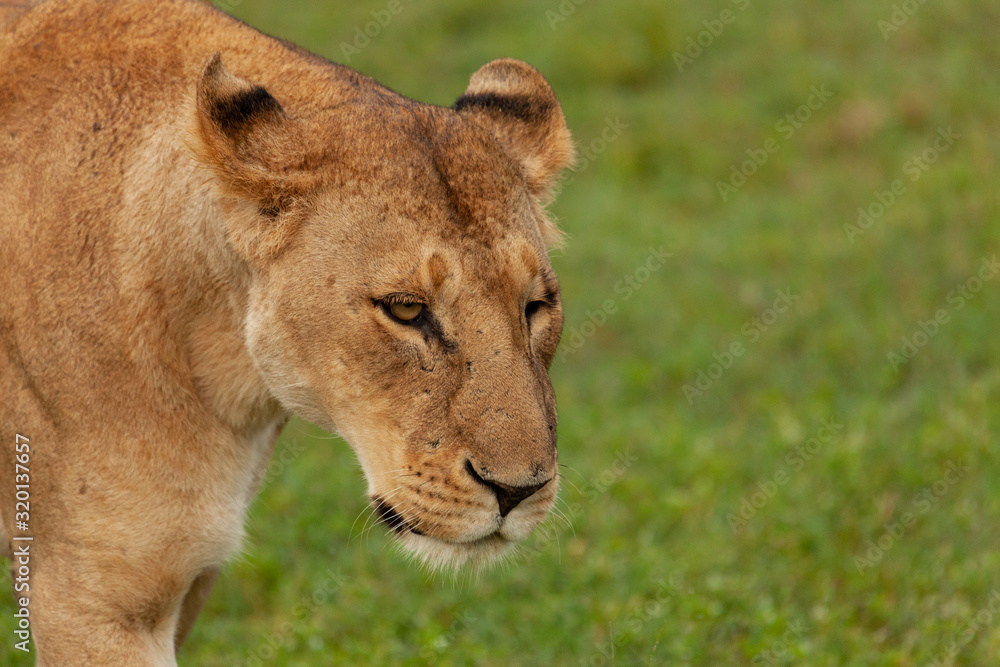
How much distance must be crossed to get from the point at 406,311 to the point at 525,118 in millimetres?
848

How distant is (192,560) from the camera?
3035 millimetres

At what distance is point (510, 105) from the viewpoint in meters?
3.36

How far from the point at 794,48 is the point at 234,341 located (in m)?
8.69
